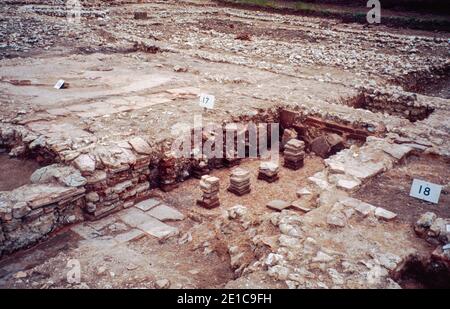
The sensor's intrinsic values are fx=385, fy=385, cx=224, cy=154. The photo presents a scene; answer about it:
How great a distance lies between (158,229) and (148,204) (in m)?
0.65

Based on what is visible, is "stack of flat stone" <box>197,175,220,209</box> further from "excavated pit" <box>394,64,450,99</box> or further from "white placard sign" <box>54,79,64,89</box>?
"excavated pit" <box>394,64,450,99</box>

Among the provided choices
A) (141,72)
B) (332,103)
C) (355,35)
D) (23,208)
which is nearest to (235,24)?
(355,35)

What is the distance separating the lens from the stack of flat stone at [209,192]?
4598mm

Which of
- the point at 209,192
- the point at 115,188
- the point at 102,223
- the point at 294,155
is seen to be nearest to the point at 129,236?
the point at 102,223

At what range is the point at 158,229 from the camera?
13.7 feet

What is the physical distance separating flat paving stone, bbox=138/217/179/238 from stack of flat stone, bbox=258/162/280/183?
5.67ft

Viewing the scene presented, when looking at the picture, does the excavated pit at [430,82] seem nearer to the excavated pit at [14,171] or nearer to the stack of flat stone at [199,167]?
the stack of flat stone at [199,167]

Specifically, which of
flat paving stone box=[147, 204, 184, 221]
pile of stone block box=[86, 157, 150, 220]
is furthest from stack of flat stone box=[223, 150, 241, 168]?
flat paving stone box=[147, 204, 184, 221]

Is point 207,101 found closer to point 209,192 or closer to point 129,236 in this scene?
point 209,192

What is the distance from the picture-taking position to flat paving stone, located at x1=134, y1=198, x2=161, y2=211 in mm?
4664

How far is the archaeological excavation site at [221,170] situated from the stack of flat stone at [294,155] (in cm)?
2

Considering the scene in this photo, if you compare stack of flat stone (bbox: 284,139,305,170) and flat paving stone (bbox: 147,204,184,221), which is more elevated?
stack of flat stone (bbox: 284,139,305,170)

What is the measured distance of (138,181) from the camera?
485 cm
